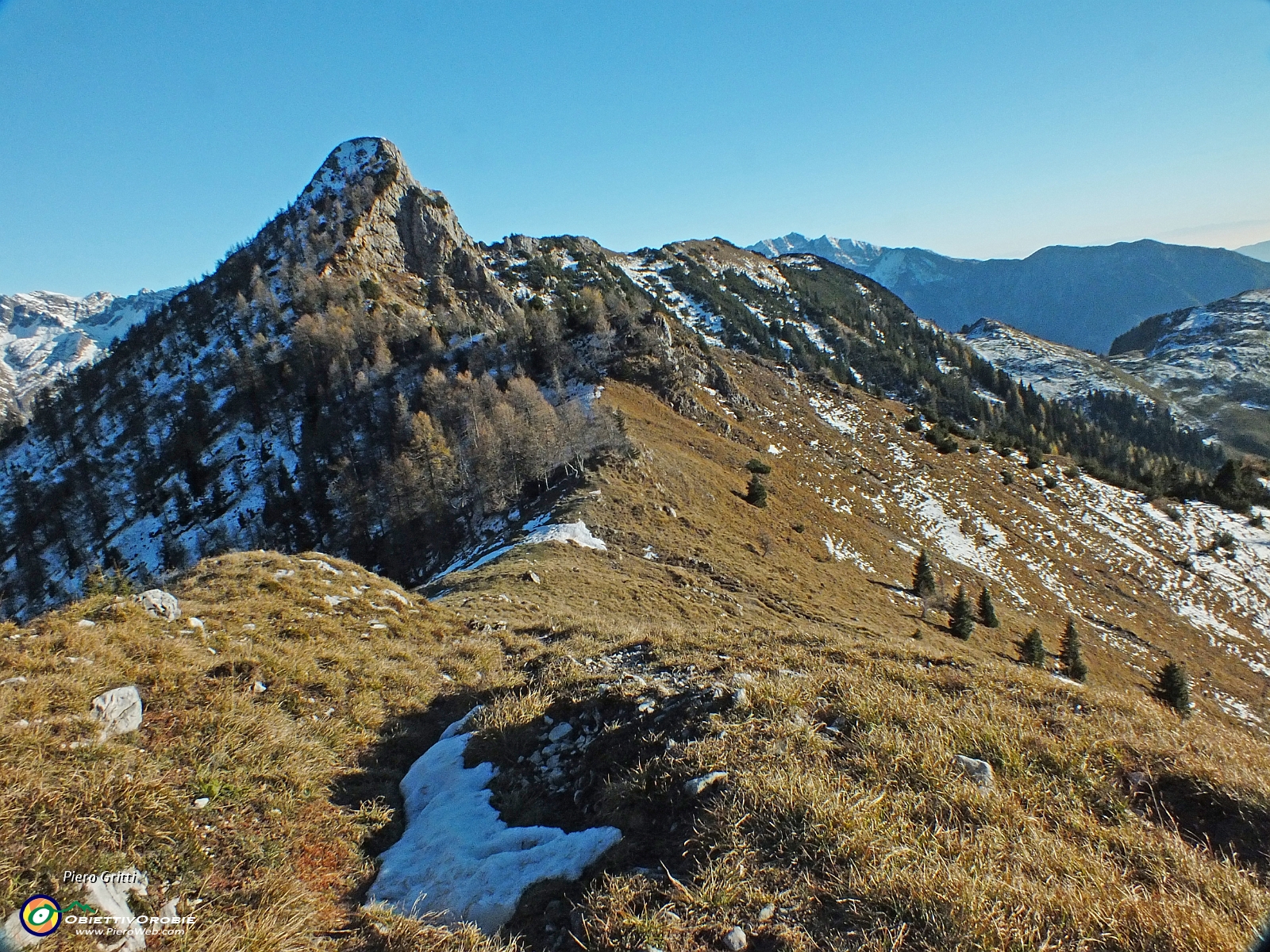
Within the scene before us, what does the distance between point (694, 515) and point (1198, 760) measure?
32.7 m

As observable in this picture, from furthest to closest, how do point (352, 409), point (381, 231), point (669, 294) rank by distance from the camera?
1. point (669, 294)
2. point (381, 231)
3. point (352, 409)

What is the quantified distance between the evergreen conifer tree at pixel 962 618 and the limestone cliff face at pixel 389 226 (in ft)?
262

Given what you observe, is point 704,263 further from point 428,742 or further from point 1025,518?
point 428,742

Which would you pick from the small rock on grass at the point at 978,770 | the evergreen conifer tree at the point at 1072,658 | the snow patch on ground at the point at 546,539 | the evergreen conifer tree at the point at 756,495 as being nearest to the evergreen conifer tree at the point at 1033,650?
the evergreen conifer tree at the point at 1072,658

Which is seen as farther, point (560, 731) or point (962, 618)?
point (962, 618)

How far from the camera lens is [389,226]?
100m

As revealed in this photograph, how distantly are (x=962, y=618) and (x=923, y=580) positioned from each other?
455cm

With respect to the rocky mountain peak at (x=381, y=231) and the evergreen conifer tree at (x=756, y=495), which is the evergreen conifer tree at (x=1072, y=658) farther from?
the rocky mountain peak at (x=381, y=231)

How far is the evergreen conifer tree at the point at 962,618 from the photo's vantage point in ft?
111

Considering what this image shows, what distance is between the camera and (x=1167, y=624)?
46062 mm

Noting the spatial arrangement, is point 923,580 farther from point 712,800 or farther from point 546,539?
point 712,800

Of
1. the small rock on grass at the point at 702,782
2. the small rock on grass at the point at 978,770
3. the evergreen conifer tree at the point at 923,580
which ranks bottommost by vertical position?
the evergreen conifer tree at the point at 923,580

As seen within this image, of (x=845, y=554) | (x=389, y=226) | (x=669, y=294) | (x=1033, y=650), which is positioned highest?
(x=389, y=226)

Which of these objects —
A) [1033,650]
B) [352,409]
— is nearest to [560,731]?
[1033,650]
